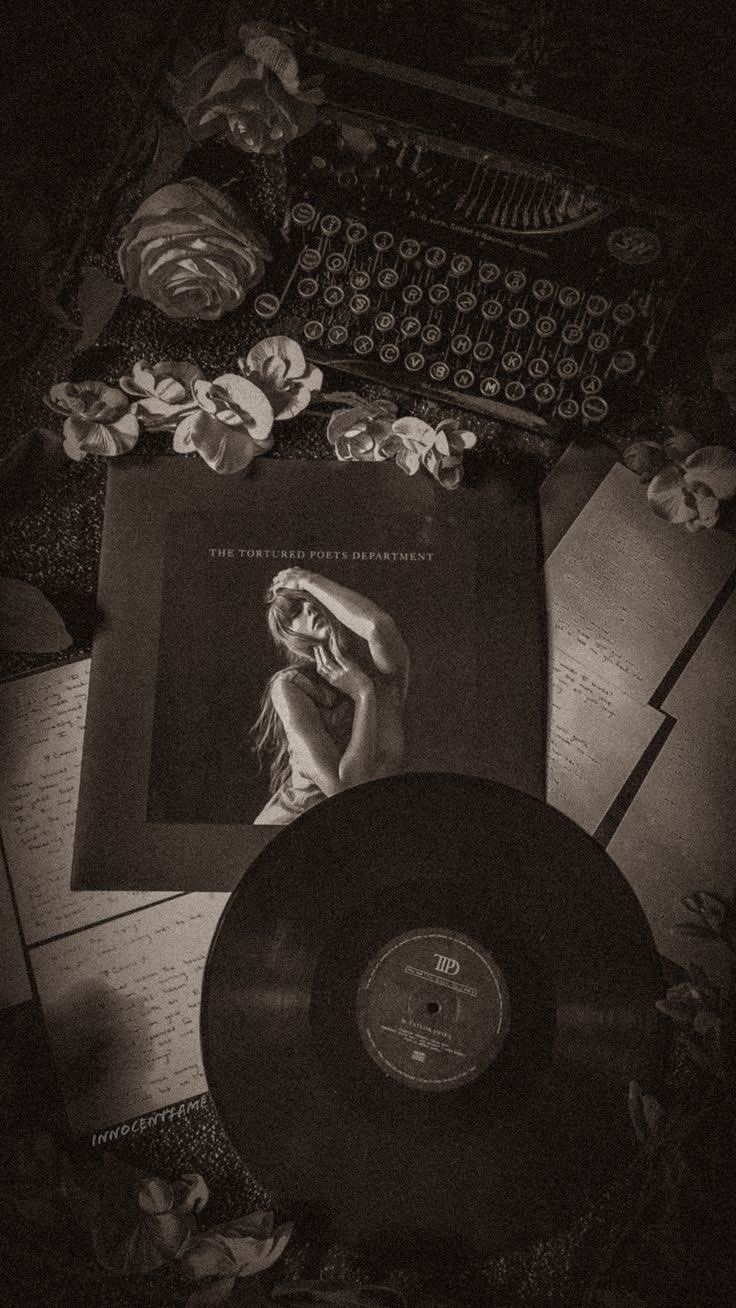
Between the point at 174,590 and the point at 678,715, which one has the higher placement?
the point at 678,715

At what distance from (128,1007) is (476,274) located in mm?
908

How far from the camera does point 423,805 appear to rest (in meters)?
0.97

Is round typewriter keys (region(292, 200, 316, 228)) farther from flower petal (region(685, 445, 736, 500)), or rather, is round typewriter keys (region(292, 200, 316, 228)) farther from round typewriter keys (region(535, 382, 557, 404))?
flower petal (region(685, 445, 736, 500))

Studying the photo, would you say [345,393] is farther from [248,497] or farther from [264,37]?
[264,37]

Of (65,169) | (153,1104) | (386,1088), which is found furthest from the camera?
(65,169)

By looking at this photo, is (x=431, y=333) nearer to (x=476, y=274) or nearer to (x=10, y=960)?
(x=476, y=274)

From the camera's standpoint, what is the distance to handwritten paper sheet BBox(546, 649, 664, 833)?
1111 mm

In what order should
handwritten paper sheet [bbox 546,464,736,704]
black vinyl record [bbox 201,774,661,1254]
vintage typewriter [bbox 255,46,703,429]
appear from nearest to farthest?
1. black vinyl record [bbox 201,774,661,1254]
2. vintage typewriter [bbox 255,46,703,429]
3. handwritten paper sheet [bbox 546,464,736,704]

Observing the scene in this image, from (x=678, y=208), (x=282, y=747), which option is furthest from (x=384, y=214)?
(x=282, y=747)

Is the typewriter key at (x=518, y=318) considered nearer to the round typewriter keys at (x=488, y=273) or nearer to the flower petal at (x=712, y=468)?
the round typewriter keys at (x=488, y=273)

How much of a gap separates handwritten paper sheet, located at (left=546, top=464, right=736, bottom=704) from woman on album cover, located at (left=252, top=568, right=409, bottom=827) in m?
0.21

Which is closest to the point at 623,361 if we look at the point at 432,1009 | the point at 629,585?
the point at 629,585

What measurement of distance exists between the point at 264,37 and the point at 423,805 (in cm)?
83

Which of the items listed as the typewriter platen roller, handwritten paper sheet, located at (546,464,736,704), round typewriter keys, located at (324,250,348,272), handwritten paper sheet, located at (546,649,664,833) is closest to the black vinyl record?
A: handwritten paper sheet, located at (546,649,664,833)
